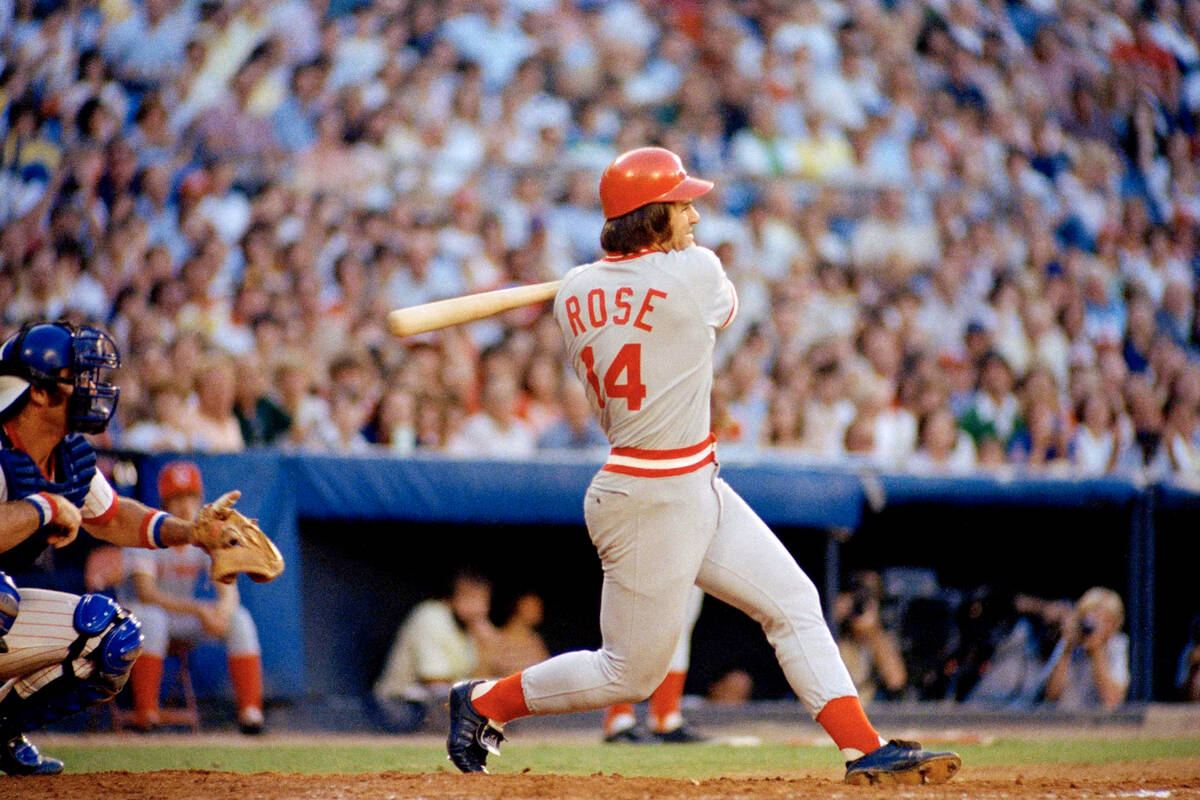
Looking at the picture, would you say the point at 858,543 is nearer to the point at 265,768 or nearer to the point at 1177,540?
the point at 1177,540

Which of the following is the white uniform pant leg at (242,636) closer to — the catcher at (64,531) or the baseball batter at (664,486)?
the catcher at (64,531)

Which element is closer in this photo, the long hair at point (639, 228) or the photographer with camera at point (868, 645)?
the long hair at point (639, 228)

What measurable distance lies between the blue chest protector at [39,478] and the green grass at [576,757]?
1.00 m

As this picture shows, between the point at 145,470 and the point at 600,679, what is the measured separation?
2.98 m

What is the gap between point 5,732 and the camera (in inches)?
147

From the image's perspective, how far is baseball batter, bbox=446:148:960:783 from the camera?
3195 millimetres

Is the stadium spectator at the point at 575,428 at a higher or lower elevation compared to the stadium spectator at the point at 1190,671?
higher

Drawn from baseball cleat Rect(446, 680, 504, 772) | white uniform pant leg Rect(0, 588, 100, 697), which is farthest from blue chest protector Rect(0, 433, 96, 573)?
baseball cleat Rect(446, 680, 504, 772)

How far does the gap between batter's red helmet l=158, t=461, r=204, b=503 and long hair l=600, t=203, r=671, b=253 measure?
9.59ft

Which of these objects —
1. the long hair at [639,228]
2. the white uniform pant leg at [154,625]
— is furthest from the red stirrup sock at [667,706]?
the long hair at [639,228]

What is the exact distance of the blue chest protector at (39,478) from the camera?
342 cm

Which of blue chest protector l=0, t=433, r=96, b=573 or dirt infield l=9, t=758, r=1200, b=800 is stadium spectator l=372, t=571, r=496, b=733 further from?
blue chest protector l=0, t=433, r=96, b=573

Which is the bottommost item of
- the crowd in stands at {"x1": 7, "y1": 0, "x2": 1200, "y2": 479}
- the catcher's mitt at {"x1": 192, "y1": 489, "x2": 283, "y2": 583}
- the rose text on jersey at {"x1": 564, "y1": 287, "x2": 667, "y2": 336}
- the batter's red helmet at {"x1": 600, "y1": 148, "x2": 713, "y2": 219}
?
the catcher's mitt at {"x1": 192, "y1": 489, "x2": 283, "y2": 583}

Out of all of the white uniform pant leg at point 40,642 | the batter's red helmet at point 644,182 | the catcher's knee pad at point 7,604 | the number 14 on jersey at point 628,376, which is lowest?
the white uniform pant leg at point 40,642
